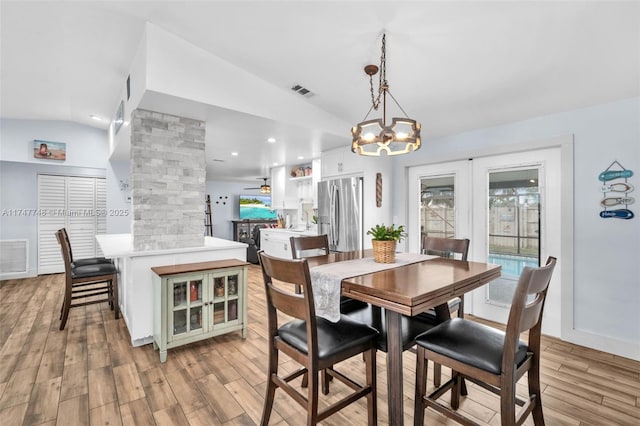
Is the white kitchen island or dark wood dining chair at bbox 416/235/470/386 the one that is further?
the white kitchen island

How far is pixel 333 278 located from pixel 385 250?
0.63 m

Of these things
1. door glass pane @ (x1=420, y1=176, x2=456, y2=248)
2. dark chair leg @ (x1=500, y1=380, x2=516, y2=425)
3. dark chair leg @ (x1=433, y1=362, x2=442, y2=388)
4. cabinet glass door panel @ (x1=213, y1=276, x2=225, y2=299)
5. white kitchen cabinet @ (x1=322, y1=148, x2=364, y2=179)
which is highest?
white kitchen cabinet @ (x1=322, y1=148, x2=364, y2=179)

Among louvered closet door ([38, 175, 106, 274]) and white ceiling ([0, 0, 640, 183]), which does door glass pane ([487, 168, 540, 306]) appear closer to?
Result: white ceiling ([0, 0, 640, 183])

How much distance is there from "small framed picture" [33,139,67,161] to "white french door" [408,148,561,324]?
6.38 meters

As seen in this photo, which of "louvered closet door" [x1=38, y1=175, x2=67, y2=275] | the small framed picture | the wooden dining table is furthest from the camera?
"louvered closet door" [x1=38, y1=175, x2=67, y2=275]

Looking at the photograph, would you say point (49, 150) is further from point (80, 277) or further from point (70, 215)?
point (80, 277)

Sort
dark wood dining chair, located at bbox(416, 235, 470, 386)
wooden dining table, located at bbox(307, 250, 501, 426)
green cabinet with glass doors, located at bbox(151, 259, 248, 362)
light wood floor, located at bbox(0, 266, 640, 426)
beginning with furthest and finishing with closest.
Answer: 1. green cabinet with glass doors, located at bbox(151, 259, 248, 362)
2. dark wood dining chair, located at bbox(416, 235, 470, 386)
3. light wood floor, located at bbox(0, 266, 640, 426)
4. wooden dining table, located at bbox(307, 250, 501, 426)

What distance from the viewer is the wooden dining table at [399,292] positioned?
1378 mm

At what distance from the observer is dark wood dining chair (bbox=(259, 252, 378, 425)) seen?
1430 millimetres

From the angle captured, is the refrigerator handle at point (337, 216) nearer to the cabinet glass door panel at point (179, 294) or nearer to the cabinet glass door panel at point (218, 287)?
the cabinet glass door panel at point (218, 287)

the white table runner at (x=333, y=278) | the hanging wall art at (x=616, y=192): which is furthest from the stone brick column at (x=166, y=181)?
the hanging wall art at (x=616, y=192)

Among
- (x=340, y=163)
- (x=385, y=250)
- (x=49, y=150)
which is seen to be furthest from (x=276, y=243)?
(x=49, y=150)

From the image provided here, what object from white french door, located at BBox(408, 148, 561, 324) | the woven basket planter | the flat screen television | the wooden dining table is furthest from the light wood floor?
the flat screen television

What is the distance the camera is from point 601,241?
8.89ft
